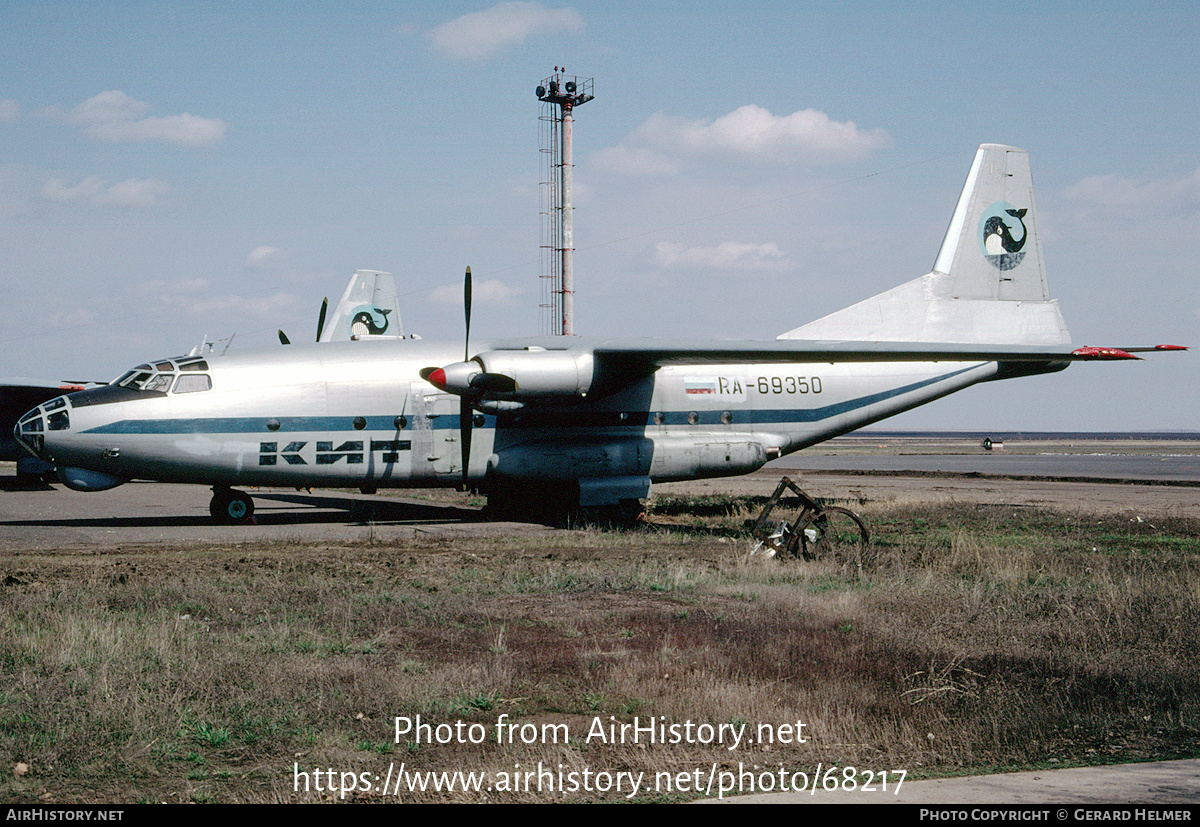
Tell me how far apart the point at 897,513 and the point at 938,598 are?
14.2 metres

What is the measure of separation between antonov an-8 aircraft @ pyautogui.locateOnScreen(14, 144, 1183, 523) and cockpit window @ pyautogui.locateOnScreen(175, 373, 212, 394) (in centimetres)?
3

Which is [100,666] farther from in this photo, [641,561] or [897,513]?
[897,513]

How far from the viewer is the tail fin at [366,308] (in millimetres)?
35719

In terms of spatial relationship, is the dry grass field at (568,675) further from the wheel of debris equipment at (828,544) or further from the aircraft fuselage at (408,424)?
the aircraft fuselage at (408,424)

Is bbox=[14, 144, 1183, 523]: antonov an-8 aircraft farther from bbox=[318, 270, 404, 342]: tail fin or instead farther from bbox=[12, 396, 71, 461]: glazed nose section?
bbox=[318, 270, 404, 342]: tail fin

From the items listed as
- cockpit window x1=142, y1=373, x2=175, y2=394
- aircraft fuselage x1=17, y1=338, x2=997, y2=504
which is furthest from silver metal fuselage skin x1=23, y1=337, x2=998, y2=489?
cockpit window x1=142, y1=373, x2=175, y2=394

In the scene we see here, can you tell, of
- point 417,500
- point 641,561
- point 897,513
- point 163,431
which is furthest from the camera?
point 417,500

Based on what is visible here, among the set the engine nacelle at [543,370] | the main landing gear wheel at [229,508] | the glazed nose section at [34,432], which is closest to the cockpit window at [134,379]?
the glazed nose section at [34,432]

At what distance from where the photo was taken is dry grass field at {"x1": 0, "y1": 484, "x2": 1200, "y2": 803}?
6.40 meters

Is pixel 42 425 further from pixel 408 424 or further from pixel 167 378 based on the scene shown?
pixel 408 424

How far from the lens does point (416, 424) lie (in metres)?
22.0

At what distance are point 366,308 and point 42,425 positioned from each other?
56.6ft
